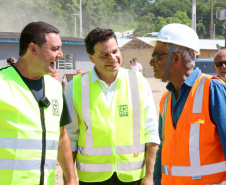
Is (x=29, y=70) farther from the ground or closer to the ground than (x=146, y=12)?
closer to the ground

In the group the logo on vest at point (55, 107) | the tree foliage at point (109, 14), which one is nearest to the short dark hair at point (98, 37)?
the logo on vest at point (55, 107)

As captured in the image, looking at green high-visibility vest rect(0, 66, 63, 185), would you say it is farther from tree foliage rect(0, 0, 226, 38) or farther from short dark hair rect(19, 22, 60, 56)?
tree foliage rect(0, 0, 226, 38)

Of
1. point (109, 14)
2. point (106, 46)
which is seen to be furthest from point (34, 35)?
point (109, 14)

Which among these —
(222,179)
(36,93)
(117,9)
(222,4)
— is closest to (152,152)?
(222,179)

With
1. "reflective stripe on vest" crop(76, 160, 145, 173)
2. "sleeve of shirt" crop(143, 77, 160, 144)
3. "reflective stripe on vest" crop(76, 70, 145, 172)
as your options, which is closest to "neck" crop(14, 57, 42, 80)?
"reflective stripe on vest" crop(76, 70, 145, 172)

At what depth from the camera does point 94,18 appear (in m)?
109

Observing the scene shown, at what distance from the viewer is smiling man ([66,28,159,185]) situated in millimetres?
2855

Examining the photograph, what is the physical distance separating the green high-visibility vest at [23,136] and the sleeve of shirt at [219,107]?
1.27 m

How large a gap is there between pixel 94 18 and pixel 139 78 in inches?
4292

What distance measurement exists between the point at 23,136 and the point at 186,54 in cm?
146

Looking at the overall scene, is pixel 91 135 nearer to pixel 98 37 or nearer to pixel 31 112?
pixel 31 112

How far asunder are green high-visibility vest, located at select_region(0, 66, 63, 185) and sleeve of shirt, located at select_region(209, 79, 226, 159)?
4.17 ft

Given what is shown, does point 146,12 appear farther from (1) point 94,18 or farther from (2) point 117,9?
(1) point 94,18

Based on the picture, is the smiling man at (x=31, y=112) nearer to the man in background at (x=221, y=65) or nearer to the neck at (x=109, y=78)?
the neck at (x=109, y=78)
